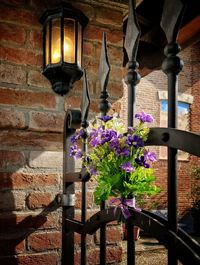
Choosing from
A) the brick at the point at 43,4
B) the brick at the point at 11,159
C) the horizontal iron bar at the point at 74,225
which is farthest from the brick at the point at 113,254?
the brick at the point at 43,4

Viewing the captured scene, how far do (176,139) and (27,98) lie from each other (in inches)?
36.0

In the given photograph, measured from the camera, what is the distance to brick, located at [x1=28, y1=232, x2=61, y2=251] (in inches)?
52.2

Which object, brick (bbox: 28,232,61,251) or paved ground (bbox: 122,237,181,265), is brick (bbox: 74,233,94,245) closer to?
brick (bbox: 28,232,61,251)

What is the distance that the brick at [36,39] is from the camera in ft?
4.65

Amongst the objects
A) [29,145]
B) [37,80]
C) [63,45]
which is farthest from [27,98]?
[63,45]

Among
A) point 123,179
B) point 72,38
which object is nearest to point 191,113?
point 72,38

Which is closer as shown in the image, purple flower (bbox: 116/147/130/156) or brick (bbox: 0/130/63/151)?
purple flower (bbox: 116/147/130/156)

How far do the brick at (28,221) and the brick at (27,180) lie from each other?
0.12m

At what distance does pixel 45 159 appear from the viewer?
4.57 feet

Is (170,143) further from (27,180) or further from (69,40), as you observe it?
(69,40)

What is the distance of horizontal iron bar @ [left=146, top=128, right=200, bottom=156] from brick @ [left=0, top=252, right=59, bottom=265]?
2.89ft

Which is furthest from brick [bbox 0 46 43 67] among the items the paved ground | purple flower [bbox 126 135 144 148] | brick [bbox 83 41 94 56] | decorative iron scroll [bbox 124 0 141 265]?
the paved ground

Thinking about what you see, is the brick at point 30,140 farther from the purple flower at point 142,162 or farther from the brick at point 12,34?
the purple flower at point 142,162

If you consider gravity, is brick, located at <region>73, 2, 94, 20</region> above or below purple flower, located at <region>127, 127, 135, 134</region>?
above
